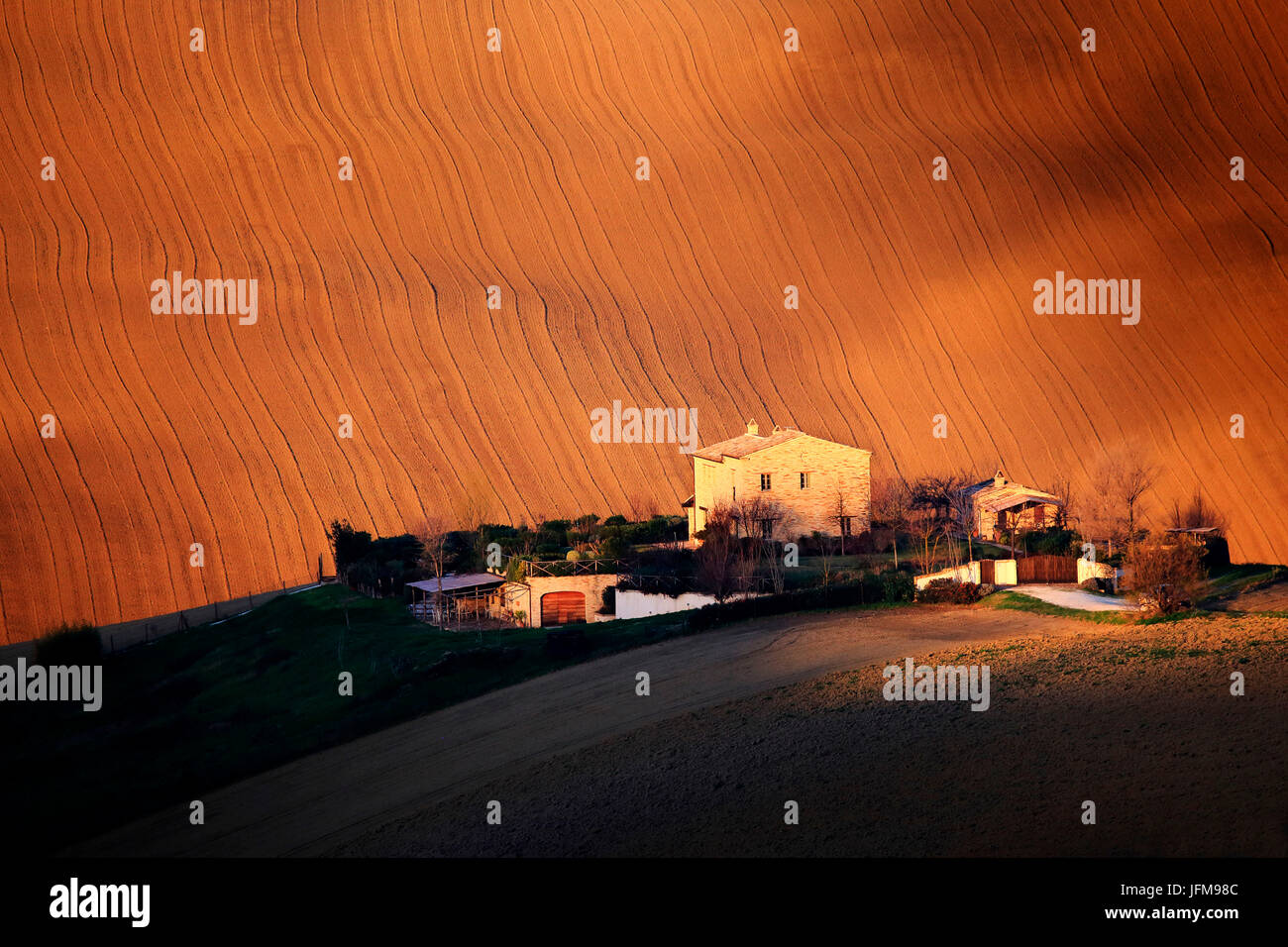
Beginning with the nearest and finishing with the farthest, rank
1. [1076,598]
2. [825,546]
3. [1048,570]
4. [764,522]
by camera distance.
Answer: [1076,598] → [1048,570] → [825,546] → [764,522]

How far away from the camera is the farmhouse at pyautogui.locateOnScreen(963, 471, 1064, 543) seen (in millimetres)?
44812

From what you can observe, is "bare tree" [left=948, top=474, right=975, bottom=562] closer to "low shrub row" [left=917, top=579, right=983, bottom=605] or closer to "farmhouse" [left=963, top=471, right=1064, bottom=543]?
"farmhouse" [left=963, top=471, right=1064, bottom=543]

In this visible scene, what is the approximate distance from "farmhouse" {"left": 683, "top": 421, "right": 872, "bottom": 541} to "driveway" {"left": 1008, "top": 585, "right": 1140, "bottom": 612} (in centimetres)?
1303

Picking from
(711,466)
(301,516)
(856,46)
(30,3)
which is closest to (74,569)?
(301,516)

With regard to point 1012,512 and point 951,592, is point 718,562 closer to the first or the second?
point 951,592

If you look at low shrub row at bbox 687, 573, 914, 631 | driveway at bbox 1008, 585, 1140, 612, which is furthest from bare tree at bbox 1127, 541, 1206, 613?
low shrub row at bbox 687, 573, 914, 631

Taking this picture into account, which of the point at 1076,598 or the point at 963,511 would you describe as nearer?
the point at 1076,598

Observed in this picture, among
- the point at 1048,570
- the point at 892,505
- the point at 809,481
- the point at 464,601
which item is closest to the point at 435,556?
the point at 464,601

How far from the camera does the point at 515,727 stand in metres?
23.7

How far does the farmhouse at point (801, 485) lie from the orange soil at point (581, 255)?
954 inches

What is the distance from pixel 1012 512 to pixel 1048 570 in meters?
12.8

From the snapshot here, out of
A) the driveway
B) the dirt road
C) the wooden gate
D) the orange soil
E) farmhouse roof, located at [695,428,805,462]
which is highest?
the orange soil

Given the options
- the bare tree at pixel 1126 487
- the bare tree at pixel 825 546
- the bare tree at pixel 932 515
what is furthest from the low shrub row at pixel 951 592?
the bare tree at pixel 825 546
